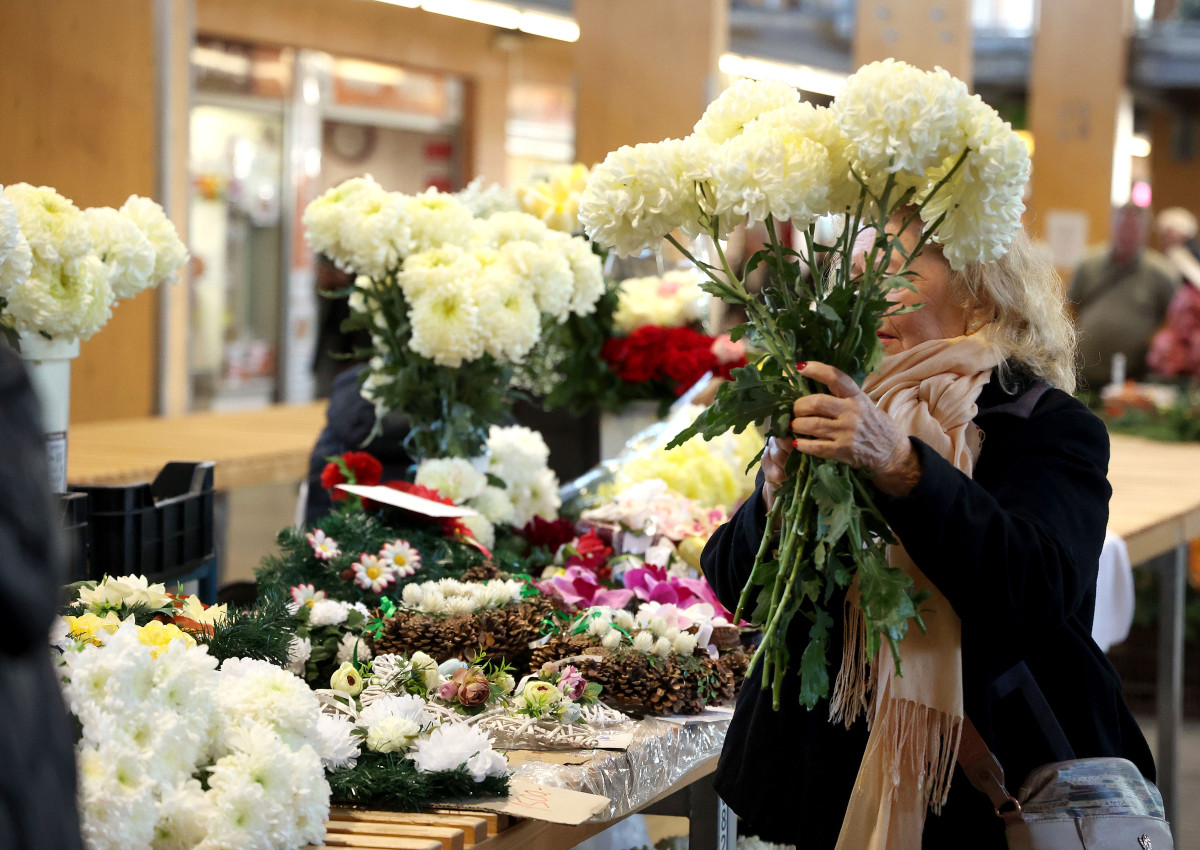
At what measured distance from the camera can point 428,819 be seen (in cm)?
139

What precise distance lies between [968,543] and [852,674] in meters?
0.25

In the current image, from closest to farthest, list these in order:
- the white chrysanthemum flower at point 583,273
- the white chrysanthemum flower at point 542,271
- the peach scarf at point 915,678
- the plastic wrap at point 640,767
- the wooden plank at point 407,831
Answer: the wooden plank at point 407,831 < the peach scarf at point 915,678 < the plastic wrap at point 640,767 < the white chrysanthemum flower at point 542,271 < the white chrysanthemum flower at point 583,273

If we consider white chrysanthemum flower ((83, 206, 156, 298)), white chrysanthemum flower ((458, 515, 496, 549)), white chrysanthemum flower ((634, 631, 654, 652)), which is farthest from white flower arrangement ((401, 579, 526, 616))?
white chrysanthemum flower ((83, 206, 156, 298))

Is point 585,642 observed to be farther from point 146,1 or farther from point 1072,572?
point 146,1

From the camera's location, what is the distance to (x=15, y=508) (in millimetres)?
711

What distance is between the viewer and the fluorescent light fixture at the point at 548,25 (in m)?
8.78

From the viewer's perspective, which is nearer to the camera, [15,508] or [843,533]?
[15,508]

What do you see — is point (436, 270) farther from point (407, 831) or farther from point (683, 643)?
point (407, 831)

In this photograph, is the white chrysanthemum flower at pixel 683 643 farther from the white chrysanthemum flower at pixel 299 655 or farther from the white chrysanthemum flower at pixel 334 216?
the white chrysanthemum flower at pixel 334 216

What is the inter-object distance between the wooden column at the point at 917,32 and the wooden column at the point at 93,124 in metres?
3.15

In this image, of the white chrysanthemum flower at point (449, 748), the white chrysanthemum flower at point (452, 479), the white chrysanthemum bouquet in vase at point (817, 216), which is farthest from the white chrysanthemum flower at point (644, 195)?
the white chrysanthemum flower at point (452, 479)

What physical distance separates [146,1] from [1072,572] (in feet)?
14.1

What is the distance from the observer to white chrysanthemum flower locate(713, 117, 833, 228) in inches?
50.4

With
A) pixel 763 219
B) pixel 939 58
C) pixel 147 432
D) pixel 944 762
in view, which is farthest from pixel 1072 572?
pixel 939 58
